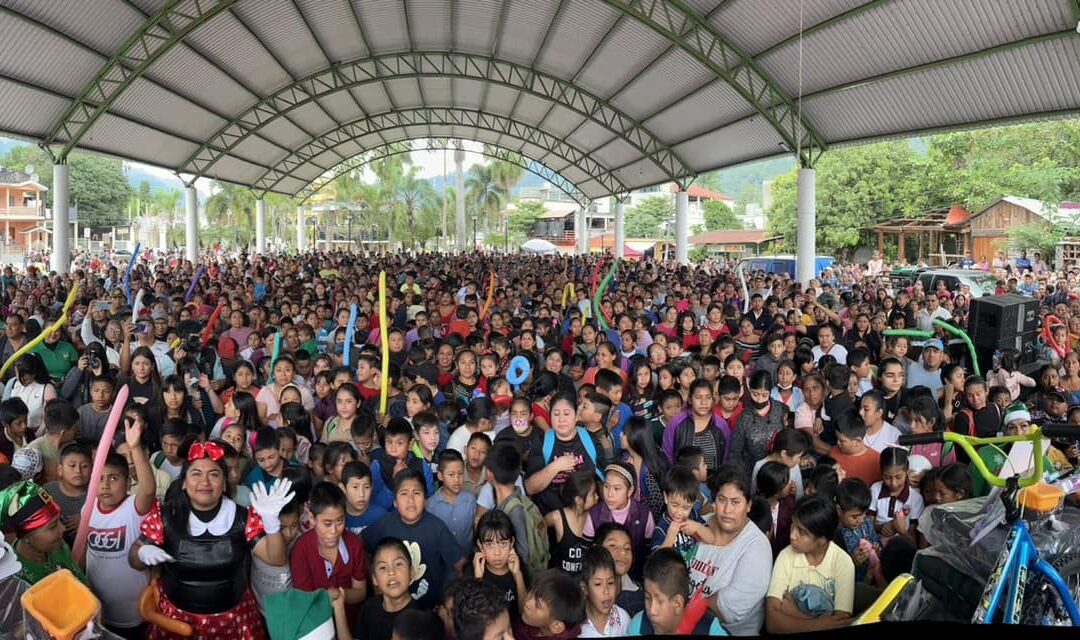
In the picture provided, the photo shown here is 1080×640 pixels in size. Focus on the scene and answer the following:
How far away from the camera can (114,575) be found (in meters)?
3.16

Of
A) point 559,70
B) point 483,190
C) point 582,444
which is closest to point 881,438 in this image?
point 582,444

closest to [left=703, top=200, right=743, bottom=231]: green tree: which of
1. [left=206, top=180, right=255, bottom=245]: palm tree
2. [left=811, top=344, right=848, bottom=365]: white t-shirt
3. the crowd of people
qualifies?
[left=206, top=180, right=255, bottom=245]: palm tree

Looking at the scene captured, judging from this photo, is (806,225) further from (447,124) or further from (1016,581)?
(447,124)

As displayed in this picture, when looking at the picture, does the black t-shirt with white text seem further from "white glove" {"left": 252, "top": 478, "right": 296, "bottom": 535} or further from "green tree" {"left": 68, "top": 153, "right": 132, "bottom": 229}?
"green tree" {"left": 68, "top": 153, "right": 132, "bottom": 229}

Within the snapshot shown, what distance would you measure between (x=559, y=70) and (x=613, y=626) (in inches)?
762

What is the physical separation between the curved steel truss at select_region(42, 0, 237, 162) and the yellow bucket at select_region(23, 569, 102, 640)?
1482 centimetres

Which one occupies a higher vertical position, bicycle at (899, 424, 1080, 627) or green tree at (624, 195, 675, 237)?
green tree at (624, 195, 675, 237)

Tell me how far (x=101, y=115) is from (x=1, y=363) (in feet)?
39.4

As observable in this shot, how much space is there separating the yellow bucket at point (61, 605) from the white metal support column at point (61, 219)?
18613 mm

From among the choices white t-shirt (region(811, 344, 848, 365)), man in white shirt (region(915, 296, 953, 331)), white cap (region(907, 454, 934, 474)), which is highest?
man in white shirt (region(915, 296, 953, 331))

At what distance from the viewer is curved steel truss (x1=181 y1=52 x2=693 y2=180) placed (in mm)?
21047

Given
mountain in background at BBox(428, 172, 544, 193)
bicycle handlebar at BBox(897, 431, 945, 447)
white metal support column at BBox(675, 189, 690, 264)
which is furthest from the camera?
mountain in background at BBox(428, 172, 544, 193)

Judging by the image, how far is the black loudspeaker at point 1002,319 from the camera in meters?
6.25

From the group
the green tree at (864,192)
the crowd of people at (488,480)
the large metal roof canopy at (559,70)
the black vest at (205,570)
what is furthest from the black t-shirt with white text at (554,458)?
the green tree at (864,192)
